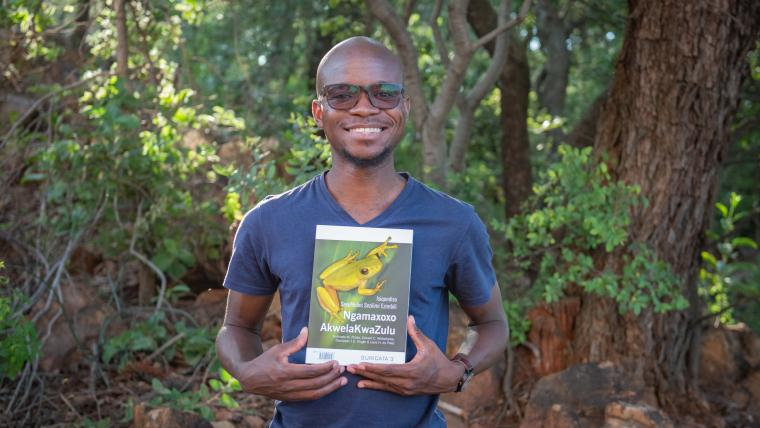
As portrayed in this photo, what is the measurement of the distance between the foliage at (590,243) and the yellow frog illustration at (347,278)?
2788 millimetres

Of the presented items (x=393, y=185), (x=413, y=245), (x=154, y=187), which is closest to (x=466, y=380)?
(x=413, y=245)

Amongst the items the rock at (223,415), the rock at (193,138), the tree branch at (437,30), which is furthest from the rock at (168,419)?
the tree branch at (437,30)

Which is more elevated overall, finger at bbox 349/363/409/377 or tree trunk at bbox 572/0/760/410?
tree trunk at bbox 572/0/760/410

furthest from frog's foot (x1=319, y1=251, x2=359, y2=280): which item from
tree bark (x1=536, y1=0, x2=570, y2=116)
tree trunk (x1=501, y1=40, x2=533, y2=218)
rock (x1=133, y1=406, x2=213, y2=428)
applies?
tree bark (x1=536, y1=0, x2=570, y2=116)

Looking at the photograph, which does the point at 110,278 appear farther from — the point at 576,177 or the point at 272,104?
the point at 576,177

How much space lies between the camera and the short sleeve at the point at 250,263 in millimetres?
2598

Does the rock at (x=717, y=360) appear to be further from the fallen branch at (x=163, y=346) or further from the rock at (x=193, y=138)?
the rock at (x=193, y=138)

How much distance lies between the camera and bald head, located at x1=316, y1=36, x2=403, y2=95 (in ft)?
8.42

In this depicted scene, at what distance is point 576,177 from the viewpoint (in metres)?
5.25

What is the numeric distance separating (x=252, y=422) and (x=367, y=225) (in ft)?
8.99

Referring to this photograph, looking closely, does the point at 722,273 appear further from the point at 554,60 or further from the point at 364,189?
Answer: the point at 554,60

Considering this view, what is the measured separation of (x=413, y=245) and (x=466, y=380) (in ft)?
1.38

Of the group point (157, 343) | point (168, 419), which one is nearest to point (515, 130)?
point (157, 343)

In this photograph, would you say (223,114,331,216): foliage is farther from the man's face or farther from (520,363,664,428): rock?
the man's face
